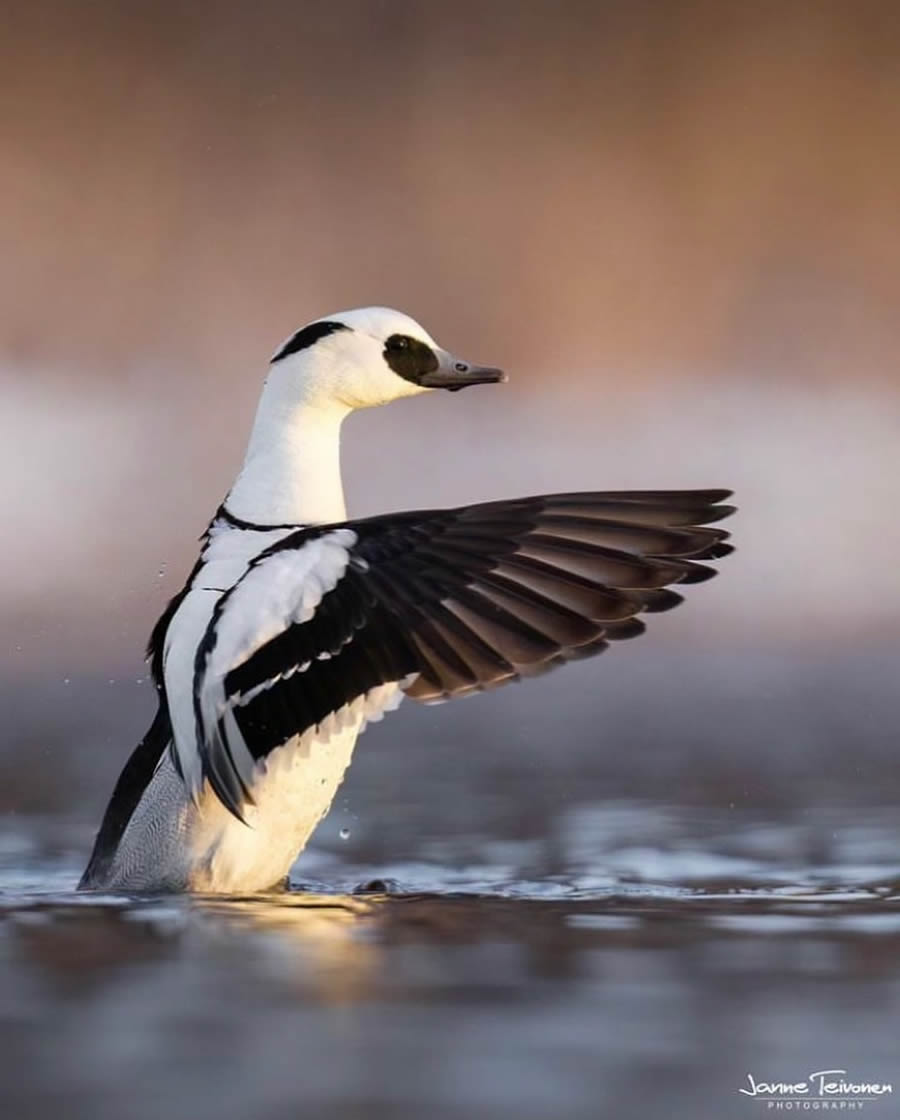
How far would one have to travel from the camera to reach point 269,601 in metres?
3.72

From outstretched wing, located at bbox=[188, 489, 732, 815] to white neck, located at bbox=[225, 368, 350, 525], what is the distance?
1.38ft

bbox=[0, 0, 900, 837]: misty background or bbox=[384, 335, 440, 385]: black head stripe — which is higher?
bbox=[0, 0, 900, 837]: misty background

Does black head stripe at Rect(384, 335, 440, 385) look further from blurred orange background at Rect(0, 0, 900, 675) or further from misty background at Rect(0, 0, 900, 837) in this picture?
blurred orange background at Rect(0, 0, 900, 675)

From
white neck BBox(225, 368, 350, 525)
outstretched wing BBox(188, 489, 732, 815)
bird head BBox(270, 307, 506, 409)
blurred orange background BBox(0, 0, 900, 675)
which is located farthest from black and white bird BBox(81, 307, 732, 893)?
blurred orange background BBox(0, 0, 900, 675)

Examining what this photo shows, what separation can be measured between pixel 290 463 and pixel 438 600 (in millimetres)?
645

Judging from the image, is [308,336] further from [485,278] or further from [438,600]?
[485,278]

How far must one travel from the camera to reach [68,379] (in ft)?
30.1

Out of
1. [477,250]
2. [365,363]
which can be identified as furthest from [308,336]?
[477,250]

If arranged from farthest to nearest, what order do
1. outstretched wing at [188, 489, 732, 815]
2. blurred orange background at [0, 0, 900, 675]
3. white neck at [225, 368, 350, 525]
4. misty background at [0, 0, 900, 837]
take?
blurred orange background at [0, 0, 900, 675]
misty background at [0, 0, 900, 837]
white neck at [225, 368, 350, 525]
outstretched wing at [188, 489, 732, 815]

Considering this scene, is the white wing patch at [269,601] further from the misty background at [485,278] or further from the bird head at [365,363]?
the misty background at [485,278]

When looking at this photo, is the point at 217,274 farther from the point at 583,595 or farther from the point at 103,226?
the point at 583,595

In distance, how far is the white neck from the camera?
421 cm

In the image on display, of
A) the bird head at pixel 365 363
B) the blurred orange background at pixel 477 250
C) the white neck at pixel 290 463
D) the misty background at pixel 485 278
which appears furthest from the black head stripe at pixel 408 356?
the blurred orange background at pixel 477 250

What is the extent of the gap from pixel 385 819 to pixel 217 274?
17.4ft
